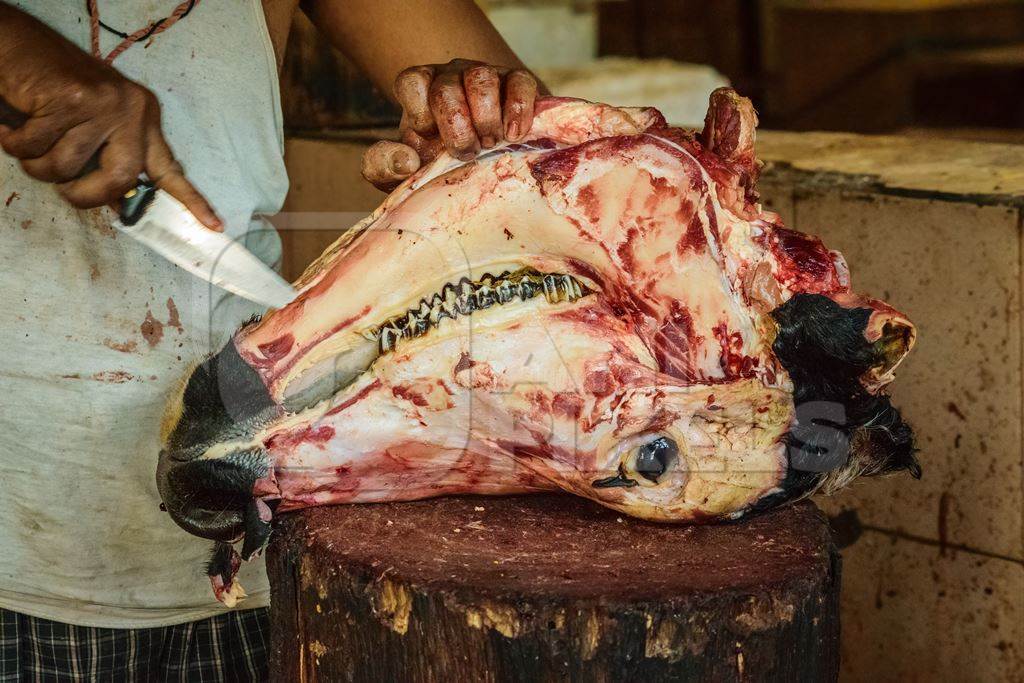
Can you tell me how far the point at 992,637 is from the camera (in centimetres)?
290

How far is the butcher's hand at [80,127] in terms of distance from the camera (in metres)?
1.67

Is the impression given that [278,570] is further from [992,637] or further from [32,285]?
[992,637]

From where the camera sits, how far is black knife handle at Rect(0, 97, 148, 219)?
1688 mm

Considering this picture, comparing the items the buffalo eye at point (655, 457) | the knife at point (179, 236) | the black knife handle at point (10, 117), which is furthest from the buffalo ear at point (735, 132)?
the black knife handle at point (10, 117)

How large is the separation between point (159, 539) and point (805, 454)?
1.12 metres

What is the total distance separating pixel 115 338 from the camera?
7.03 ft

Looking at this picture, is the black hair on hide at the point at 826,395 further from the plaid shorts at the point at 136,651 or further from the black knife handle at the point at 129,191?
the plaid shorts at the point at 136,651

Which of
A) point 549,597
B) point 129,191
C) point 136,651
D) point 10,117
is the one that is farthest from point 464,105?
point 136,651

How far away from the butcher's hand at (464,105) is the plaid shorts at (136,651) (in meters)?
0.92

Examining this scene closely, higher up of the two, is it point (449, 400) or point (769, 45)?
point (769, 45)

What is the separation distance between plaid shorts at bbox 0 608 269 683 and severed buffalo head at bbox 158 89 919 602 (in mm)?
420

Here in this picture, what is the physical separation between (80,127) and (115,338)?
1.80ft

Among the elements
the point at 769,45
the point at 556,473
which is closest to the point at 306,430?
the point at 556,473

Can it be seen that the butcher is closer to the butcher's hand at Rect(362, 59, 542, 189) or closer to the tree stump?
the butcher's hand at Rect(362, 59, 542, 189)
